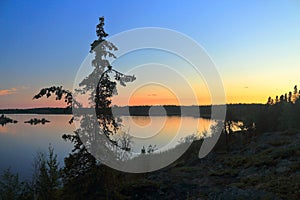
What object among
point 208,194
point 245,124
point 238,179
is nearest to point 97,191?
point 208,194

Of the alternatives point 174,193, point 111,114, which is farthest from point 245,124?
point 111,114

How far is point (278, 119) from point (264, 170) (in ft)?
87.1

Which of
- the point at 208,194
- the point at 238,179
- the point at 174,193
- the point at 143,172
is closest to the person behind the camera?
the point at 208,194

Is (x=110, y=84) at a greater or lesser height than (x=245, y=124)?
greater

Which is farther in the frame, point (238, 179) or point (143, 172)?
point (143, 172)

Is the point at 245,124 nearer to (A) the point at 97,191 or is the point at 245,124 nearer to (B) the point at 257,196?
(B) the point at 257,196

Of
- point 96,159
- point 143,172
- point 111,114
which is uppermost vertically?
point 111,114

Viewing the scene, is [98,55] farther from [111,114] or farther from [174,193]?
[174,193]

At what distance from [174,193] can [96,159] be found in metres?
6.19

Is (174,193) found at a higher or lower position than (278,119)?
lower

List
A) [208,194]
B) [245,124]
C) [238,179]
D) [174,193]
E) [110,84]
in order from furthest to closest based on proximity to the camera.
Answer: [245,124]
[238,179]
[174,193]
[208,194]
[110,84]

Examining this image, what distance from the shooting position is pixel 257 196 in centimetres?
1259

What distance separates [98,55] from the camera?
12781 mm

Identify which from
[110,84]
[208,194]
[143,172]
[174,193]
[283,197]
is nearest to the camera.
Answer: [283,197]
